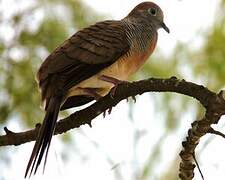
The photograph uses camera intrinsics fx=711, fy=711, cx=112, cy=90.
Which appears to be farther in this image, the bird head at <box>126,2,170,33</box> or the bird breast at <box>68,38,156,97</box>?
the bird head at <box>126,2,170,33</box>

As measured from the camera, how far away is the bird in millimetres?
3240

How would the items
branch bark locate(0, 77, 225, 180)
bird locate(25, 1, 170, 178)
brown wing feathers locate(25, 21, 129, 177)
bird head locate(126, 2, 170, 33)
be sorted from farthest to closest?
1. bird head locate(126, 2, 170, 33)
2. bird locate(25, 1, 170, 178)
3. brown wing feathers locate(25, 21, 129, 177)
4. branch bark locate(0, 77, 225, 180)

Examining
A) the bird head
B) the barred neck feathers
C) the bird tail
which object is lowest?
the bird tail

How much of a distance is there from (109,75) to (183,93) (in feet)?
2.77

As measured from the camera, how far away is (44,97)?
3.34 metres

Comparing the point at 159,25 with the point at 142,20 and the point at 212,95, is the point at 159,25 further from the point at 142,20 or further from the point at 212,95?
the point at 212,95

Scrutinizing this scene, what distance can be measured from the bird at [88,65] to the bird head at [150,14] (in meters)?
0.16

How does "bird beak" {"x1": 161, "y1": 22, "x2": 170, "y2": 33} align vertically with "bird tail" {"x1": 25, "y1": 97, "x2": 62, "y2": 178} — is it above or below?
above

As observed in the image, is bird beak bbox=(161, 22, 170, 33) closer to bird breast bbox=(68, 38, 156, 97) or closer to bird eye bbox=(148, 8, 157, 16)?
bird eye bbox=(148, 8, 157, 16)

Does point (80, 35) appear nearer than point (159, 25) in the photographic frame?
Yes

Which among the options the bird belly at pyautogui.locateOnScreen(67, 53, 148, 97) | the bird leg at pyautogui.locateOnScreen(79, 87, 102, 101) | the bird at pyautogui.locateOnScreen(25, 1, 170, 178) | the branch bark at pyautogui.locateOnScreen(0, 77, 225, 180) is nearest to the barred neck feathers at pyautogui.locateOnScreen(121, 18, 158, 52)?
the bird at pyautogui.locateOnScreen(25, 1, 170, 178)

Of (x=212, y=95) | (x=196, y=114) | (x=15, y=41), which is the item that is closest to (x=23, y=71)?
(x=15, y=41)

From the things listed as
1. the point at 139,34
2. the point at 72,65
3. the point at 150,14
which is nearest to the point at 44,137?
the point at 72,65

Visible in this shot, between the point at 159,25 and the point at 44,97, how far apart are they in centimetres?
140
